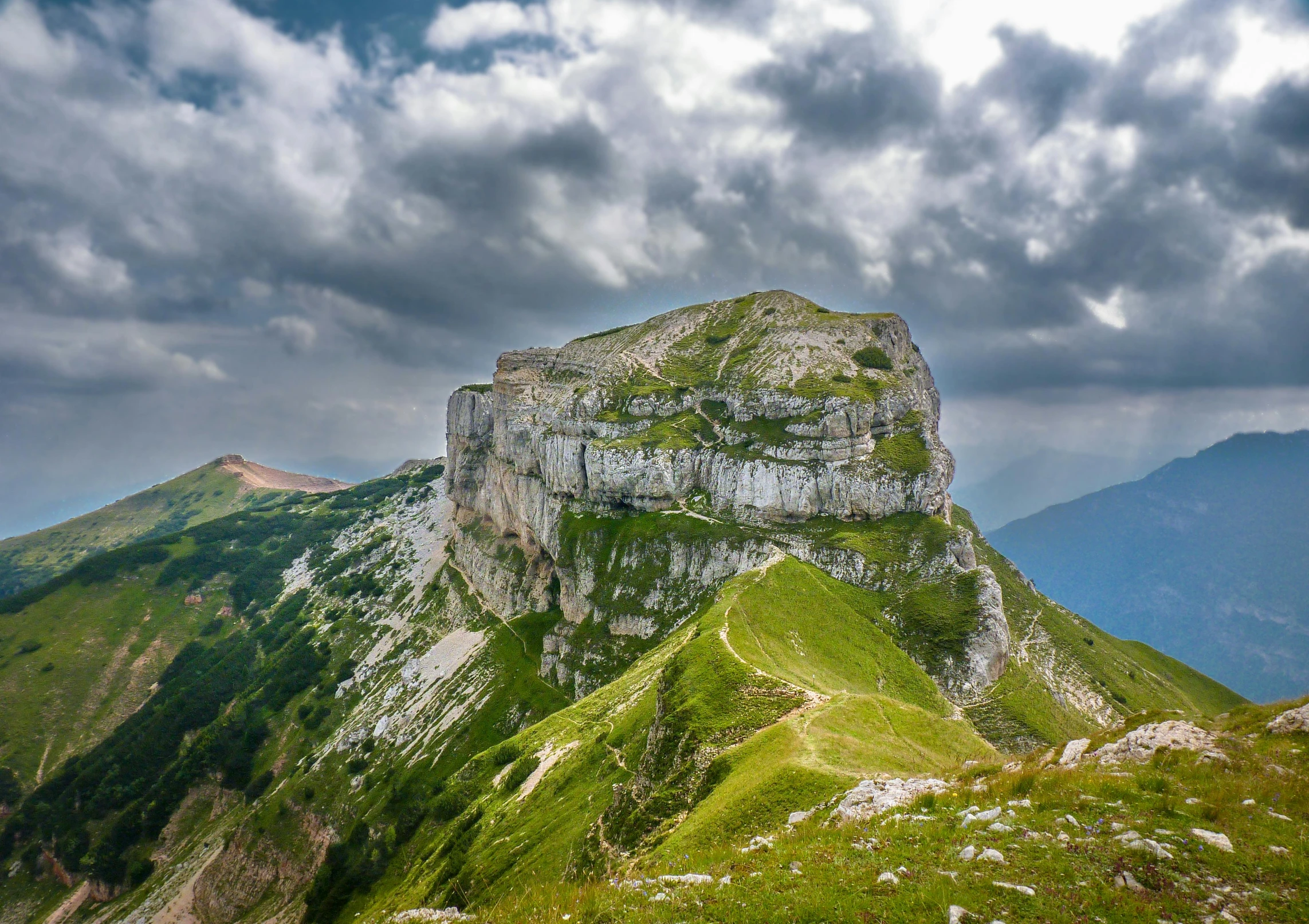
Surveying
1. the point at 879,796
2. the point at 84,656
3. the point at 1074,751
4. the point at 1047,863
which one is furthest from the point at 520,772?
the point at 84,656

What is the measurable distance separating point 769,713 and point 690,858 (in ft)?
67.9

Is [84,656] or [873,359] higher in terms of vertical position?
[873,359]

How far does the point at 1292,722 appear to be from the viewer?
58.6 feet

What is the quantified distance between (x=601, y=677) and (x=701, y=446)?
60938 mm

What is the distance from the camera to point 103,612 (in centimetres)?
17125

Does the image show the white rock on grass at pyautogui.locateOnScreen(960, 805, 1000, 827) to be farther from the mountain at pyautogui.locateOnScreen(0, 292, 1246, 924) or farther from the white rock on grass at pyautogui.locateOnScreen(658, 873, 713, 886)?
the white rock on grass at pyautogui.locateOnScreen(658, 873, 713, 886)

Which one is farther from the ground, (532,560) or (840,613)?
(532,560)

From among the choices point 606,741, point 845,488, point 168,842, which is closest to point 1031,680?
point 845,488

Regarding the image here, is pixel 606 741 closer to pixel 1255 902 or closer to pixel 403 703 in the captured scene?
pixel 1255 902

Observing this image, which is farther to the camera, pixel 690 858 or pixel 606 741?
pixel 606 741

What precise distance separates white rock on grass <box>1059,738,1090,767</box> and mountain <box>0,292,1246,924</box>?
764mm

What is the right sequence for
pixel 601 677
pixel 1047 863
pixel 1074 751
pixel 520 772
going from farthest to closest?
1. pixel 601 677
2. pixel 520 772
3. pixel 1074 751
4. pixel 1047 863

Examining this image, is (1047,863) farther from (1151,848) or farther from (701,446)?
(701,446)

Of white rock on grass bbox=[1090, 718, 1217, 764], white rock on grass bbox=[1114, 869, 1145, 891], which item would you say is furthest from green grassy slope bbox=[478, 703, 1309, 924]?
white rock on grass bbox=[1090, 718, 1217, 764]
